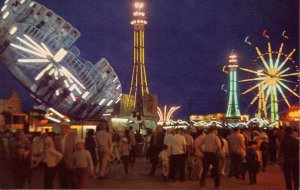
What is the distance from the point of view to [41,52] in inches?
1431

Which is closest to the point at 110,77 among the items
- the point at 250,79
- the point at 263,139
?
the point at 250,79

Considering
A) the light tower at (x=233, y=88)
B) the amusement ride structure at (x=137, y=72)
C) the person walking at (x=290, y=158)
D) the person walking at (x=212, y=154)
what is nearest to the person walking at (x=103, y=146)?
the person walking at (x=212, y=154)

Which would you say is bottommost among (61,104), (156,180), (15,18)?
(156,180)

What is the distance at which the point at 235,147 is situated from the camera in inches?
601

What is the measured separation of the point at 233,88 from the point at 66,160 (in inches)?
2824

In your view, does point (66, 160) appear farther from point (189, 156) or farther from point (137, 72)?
point (137, 72)

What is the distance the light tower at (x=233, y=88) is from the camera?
80.4 meters

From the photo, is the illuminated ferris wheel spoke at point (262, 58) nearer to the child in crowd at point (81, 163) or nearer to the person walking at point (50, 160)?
the child in crowd at point (81, 163)

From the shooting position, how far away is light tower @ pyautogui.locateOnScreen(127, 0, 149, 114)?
67812 mm

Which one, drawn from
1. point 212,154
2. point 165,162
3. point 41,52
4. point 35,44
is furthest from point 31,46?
point 212,154

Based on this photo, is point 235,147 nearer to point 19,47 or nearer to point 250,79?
point 19,47

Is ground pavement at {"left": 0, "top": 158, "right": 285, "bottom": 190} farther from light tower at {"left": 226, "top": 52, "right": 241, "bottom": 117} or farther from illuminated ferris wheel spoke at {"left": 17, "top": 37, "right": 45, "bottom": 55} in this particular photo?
light tower at {"left": 226, "top": 52, "right": 241, "bottom": 117}

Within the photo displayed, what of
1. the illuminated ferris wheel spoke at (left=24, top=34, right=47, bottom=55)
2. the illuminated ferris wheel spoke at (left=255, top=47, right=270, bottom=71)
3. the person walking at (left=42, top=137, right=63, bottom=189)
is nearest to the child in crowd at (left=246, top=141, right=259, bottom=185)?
the person walking at (left=42, top=137, right=63, bottom=189)

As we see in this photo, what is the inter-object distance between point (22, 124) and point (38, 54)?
11189 millimetres
